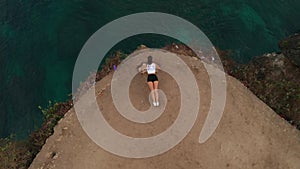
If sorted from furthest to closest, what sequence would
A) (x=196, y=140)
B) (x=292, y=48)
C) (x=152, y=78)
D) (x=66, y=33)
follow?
(x=66, y=33)
(x=292, y=48)
(x=152, y=78)
(x=196, y=140)

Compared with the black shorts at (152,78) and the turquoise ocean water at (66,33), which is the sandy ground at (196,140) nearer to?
the black shorts at (152,78)

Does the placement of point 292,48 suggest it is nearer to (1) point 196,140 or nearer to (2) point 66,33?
(1) point 196,140

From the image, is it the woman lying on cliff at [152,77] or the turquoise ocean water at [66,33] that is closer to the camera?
the woman lying on cliff at [152,77]

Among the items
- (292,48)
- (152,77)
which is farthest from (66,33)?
(292,48)

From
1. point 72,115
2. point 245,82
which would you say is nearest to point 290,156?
point 245,82

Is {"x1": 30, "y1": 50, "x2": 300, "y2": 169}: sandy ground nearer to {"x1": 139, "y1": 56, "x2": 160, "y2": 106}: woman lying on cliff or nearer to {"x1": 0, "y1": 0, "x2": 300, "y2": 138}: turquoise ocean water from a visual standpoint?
{"x1": 139, "y1": 56, "x2": 160, "y2": 106}: woman lying on cliff

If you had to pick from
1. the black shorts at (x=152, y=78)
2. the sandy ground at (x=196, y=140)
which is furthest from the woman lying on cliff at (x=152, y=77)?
the sandy ground at (x=196, y=140)
